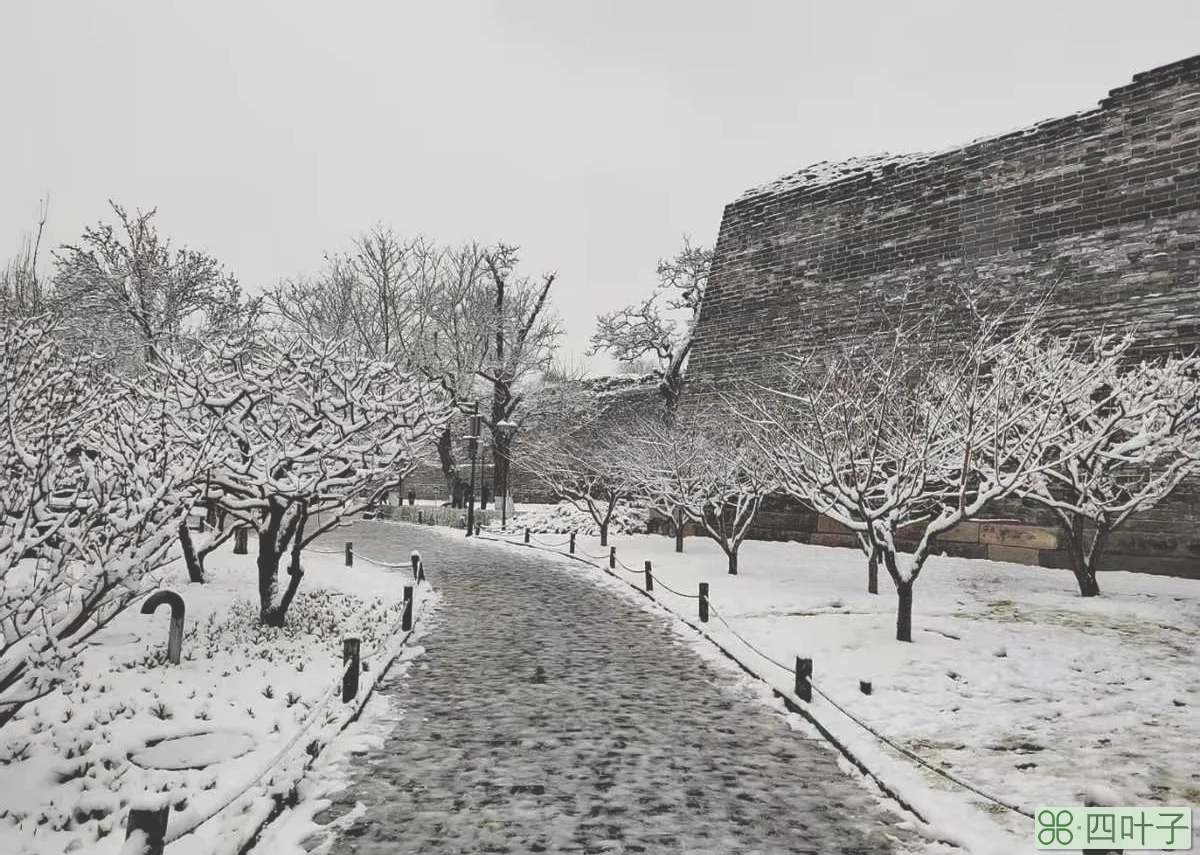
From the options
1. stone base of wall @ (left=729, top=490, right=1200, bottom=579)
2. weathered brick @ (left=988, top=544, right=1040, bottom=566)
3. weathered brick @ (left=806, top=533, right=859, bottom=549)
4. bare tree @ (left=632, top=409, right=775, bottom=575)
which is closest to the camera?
stone base of wall @ (left=729, top=490, right=1200, bottom=579)

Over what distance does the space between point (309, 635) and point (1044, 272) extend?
17.7 metres

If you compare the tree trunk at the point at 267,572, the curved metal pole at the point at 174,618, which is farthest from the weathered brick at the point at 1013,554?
the curved metal pole at the point at 174,618

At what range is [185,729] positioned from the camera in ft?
20.8

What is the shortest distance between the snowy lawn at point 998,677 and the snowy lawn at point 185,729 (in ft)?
14.8

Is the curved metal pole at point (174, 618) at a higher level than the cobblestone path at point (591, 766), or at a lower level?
higher

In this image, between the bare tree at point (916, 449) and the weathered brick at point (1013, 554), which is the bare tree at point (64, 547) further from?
the weathered brick at point (1013, 554)

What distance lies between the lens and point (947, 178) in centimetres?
1900

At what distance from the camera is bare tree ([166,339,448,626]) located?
9.35 m

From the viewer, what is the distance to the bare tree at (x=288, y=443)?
30.7 ft

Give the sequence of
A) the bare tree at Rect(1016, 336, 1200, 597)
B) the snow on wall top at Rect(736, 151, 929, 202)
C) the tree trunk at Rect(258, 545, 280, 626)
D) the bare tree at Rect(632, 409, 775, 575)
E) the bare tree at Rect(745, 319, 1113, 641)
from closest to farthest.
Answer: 1. the bare tree at Rect(745, 319, 1113, 641)
2. the tree trunk at Rect(258, 545, 280, 626)
3. the bare tree at Rect(1016, 336, 1200, 597)
4. the bare tree at Rect(632, 409, 775, 575)
5. the snow on wall top at Rect(736, 151, 929, 202)

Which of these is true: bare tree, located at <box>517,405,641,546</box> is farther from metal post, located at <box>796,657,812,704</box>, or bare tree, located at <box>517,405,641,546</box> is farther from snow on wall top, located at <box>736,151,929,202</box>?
metal post, located at <box>796,657,812,704</box>

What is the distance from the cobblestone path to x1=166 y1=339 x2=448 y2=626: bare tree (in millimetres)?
2648

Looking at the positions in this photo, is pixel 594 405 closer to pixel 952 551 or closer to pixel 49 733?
pixel 952 551

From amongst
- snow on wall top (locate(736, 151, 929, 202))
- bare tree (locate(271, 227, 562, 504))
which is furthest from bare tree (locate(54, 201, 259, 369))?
snow on wall top (locate(736, 151, 929, 202))
